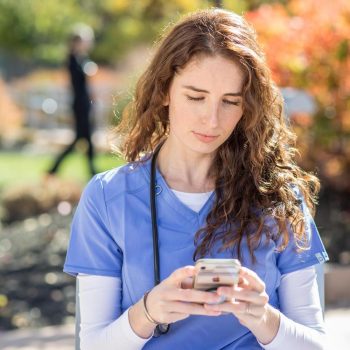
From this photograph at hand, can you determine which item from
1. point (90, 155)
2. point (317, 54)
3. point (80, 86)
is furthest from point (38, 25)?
point (317, 54)

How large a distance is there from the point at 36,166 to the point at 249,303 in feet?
46.3

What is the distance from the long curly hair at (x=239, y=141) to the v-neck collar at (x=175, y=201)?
2cm

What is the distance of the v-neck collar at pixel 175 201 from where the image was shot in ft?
8.02

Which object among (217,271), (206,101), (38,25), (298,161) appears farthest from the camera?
(38,25)

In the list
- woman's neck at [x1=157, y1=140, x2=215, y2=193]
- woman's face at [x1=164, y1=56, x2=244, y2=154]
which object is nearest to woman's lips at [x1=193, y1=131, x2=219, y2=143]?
woman's face at [x1=164, y1=56, x2=244, y2=154]

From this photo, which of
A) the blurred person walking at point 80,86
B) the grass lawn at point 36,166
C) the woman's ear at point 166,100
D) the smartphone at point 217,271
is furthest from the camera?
the grass lawn at point 36,166

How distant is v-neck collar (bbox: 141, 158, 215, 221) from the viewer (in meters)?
2.45

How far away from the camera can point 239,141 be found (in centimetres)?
261

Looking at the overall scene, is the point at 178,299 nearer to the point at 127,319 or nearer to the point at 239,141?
the point at 127,319

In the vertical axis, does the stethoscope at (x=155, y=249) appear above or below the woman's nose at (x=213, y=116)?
below

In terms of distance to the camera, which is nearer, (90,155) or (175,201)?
(175,201)

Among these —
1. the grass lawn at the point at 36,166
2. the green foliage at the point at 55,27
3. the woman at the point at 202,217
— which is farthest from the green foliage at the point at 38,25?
the woman at the point at 202,217

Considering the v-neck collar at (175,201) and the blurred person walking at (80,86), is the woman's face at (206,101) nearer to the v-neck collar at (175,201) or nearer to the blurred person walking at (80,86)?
the v-neck collar at (175,201)

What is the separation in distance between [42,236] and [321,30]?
2.85 meters
